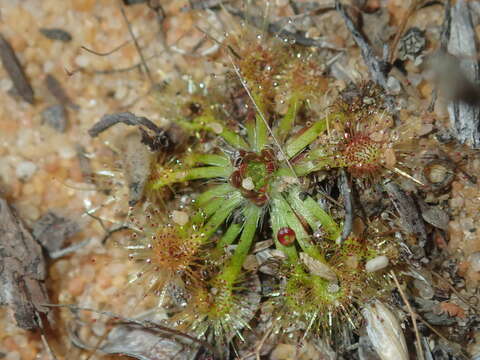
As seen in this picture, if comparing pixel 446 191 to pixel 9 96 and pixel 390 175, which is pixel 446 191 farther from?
pixel 9 96

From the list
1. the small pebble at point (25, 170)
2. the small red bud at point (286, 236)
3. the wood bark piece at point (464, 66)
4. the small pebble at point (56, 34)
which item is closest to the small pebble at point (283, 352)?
the small red bud at point (286, 236)

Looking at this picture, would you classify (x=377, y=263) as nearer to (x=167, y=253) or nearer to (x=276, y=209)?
(x=276, y=209)

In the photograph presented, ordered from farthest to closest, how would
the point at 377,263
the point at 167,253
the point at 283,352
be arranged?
the point at 283,352, the point at 167,253, the point at 377,263

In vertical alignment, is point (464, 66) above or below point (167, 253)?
above

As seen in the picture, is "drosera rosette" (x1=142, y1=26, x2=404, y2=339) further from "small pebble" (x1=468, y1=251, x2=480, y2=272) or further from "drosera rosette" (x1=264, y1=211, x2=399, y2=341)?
"small pebble" (x1=468, y1=251, x2=480, y2=272)

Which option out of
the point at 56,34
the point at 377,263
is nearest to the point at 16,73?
the point at 56,34

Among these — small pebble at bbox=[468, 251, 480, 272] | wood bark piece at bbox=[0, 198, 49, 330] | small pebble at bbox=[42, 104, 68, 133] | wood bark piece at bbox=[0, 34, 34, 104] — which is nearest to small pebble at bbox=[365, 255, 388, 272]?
small pebble at bbox=[468, 251, 480, 272]

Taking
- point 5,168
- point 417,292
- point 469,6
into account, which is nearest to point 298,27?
point 469,6
